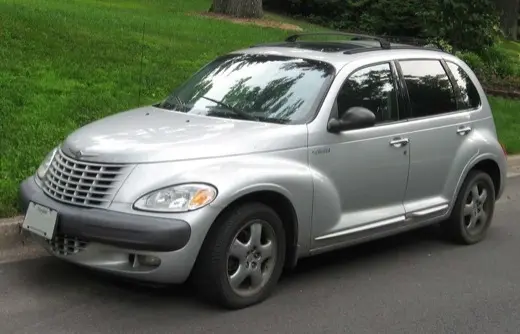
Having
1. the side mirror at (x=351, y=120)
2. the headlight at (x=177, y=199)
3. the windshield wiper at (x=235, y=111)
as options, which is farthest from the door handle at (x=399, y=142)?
the headlight at (x=177, y=199)

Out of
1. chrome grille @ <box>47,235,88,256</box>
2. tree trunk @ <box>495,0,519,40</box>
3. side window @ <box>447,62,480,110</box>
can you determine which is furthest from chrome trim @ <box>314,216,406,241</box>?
tree trunk @ <box>495,0,519,40</box>

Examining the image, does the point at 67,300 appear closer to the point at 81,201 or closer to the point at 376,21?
the point at 81,201

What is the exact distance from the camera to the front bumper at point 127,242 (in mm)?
4555

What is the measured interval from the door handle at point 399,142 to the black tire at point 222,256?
4.43ft

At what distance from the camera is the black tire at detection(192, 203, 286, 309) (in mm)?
4770

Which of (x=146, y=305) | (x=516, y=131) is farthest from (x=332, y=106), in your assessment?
(x=516, y=131)

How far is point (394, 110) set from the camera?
20.1ft

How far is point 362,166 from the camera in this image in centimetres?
568

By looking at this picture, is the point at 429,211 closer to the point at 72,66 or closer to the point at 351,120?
the point at 351,120

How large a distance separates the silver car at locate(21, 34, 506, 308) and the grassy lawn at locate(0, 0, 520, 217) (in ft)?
5.42

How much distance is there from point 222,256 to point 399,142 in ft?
6.26

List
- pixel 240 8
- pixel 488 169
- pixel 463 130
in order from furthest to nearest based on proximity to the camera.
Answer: pixel 240 8, pixel 488 169, pixel 463 130

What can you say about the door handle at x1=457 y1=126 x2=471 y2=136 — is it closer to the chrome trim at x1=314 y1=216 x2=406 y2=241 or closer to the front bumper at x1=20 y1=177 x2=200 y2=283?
the chrome trim at x1=314 y1=216 x2=406 y2=241

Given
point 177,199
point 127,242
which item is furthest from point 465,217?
point 127,242
